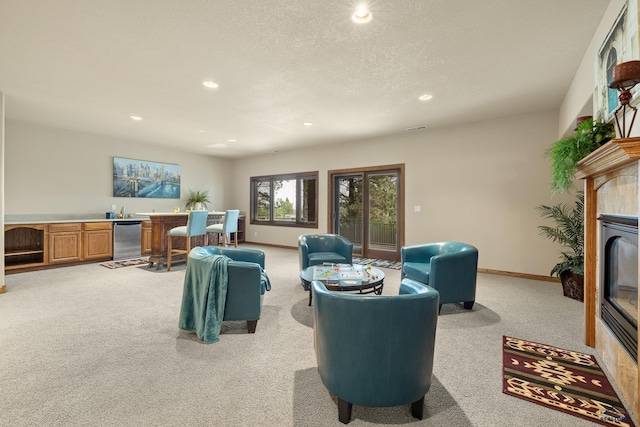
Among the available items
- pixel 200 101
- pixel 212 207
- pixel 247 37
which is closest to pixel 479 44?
pixel 247 37

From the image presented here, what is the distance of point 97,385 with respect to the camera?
2.03m

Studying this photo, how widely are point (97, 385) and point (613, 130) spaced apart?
411cm

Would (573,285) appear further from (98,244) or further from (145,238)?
(98,244)

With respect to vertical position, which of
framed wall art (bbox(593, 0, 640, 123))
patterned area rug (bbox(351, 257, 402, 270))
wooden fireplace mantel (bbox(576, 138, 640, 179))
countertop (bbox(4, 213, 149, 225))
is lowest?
patterned area rug (bbox(351, 257, 402, 270))

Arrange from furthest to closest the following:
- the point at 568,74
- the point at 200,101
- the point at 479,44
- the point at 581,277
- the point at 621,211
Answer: the point at 200,101 → the point at 581,277 → the point at 568,74 → the point at 479,44 → the point at 621,211

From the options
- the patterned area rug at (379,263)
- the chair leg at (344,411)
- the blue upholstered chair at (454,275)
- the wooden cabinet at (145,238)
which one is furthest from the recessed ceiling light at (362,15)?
the wooden cabinet at (145,238)

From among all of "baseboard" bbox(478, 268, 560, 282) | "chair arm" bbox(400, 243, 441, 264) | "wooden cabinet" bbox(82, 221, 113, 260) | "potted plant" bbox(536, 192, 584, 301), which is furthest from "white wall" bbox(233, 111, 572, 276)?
"wooden cabinet" bbox(82, 221, 113, 260)

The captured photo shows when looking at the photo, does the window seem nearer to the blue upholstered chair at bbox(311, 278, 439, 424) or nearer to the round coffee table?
the round coffee table

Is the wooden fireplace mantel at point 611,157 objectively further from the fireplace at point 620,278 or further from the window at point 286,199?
the window at point 286,199

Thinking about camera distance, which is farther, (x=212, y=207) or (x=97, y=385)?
(x=212, y=207)

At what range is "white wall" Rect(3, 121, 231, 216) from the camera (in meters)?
5.69

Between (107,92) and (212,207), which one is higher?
(107,92)

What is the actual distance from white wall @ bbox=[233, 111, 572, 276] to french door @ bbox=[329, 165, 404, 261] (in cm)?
23

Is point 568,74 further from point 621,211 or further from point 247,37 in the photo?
point 247,37
